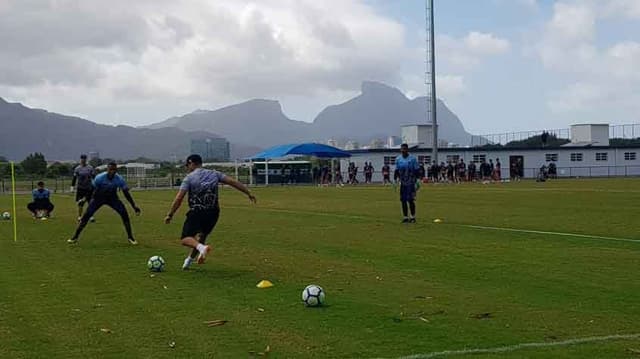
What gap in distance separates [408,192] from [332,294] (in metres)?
11.9

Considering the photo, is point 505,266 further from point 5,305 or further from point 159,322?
point 5,305

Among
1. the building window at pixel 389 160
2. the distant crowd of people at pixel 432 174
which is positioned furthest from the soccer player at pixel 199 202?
the building window at pixel 389 160

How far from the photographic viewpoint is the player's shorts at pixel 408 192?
22234mm

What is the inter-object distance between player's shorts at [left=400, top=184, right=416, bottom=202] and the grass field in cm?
183

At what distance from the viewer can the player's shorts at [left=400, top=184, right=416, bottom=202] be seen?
875 inches

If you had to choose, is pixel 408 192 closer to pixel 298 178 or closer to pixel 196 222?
pixel 196 222

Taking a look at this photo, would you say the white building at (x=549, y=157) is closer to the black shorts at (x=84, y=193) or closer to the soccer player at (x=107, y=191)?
the black shorts at (x=84, y=193)

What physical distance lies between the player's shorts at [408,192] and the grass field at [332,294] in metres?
1.83

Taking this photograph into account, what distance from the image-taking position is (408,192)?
22.4 meters

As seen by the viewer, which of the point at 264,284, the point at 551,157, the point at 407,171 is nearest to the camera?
the point at 264,284

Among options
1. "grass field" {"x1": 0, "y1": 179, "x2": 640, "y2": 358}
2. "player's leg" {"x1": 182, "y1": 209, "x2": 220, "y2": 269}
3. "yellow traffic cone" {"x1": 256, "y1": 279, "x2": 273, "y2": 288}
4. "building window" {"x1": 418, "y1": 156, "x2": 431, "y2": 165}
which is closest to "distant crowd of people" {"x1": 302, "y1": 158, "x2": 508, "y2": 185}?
"building window" {"x1": 418, "y1": 156, "x2": 431, "y2": 165}

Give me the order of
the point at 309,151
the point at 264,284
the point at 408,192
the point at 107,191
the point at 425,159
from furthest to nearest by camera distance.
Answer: the point at 425,159, the point at 309,151, the point at 408,192, the point at 107,191, the point at 264,284

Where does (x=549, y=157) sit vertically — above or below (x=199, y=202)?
above

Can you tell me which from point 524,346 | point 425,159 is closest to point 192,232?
point 524,346
